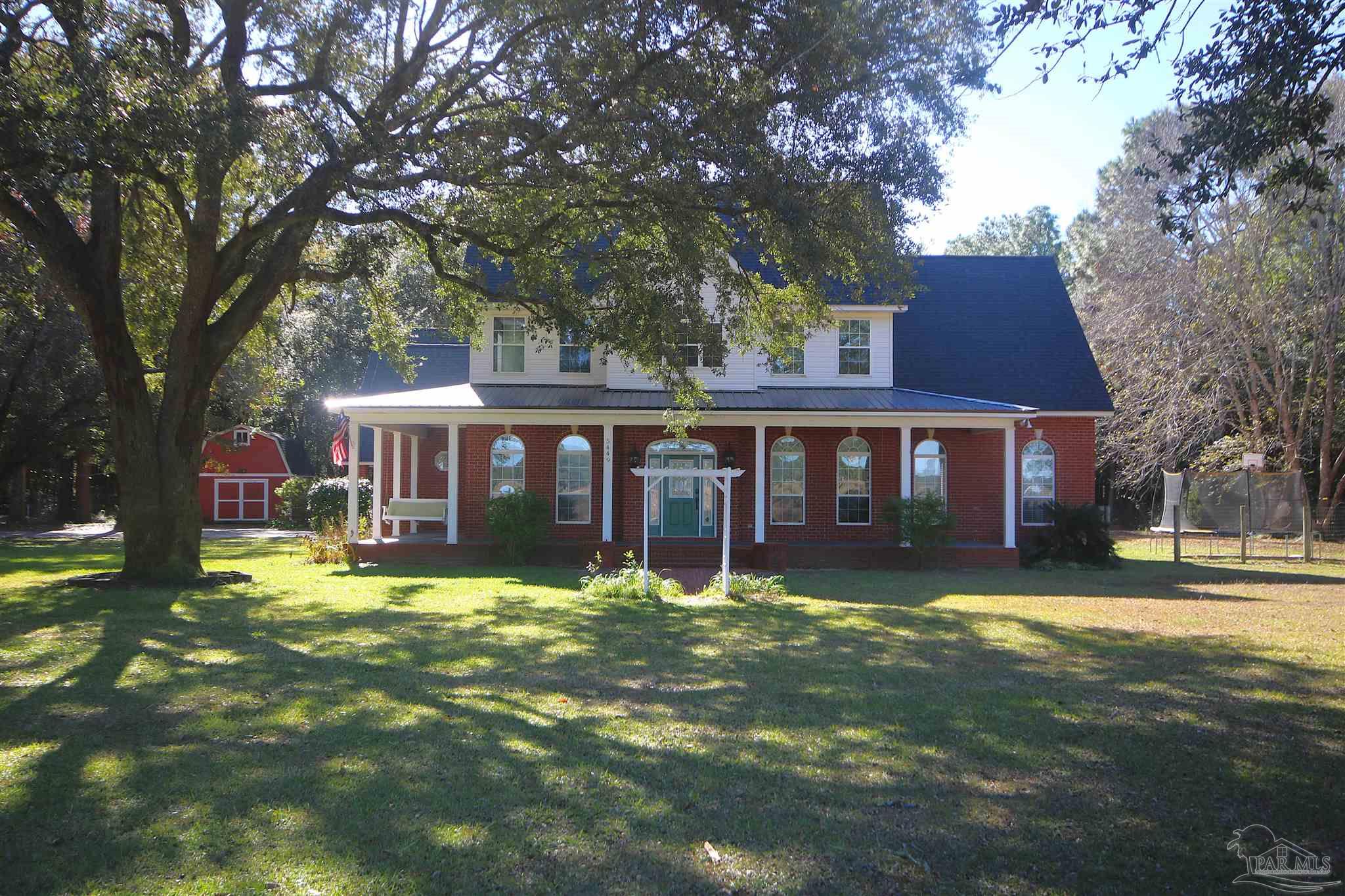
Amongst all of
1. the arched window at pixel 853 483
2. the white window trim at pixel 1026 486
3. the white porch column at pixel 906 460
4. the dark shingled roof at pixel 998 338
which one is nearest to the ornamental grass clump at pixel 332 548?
the arched window at pixel 853 483

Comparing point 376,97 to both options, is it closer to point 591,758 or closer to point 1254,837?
point 591,758

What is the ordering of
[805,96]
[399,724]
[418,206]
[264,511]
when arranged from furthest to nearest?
[264,511], [418,206], [805,96], [399,724]

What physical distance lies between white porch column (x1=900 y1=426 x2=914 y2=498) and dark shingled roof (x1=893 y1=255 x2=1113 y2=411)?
3501mm

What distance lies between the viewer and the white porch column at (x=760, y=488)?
753 inches

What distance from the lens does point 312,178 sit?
40.3ft

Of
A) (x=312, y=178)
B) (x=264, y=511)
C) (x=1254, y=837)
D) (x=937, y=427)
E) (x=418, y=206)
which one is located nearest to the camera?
(x=1254, y=837)

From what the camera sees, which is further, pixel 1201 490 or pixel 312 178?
pixel 1201 490

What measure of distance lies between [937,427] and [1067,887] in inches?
686

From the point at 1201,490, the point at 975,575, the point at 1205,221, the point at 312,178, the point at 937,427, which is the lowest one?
the point at 975,575

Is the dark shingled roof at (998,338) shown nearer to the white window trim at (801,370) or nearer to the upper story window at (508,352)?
the white window trim at (801,370)

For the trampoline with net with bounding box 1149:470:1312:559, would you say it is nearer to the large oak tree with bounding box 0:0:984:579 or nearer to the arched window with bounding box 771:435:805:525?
the arched window with bounding box 771:435:805:525

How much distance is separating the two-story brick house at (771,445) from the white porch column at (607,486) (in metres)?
0.04

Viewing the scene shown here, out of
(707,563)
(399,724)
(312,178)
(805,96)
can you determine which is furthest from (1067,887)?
(707,563)

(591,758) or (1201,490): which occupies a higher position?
(1201,490)
